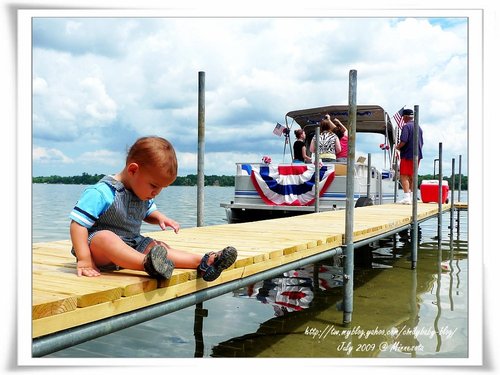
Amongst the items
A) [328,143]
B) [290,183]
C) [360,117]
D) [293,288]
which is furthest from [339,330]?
[360,117]

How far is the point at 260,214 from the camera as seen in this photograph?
11195mm

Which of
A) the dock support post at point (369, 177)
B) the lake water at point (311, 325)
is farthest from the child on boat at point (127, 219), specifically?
the dock support post at point (369, 177)

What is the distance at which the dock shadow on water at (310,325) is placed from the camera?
415 cm

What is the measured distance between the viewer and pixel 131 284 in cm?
251

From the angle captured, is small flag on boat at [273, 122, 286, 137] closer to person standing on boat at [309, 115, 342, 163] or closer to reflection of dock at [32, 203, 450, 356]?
person standing on boat at [309, 115, 342, 163]

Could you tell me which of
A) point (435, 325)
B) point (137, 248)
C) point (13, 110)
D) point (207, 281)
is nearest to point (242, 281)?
point (207, 281)

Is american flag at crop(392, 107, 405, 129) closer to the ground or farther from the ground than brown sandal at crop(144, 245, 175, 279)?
farther from the ground

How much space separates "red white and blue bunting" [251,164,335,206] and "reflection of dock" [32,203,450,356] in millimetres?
5810

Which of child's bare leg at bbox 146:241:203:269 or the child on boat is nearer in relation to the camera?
the child on boat

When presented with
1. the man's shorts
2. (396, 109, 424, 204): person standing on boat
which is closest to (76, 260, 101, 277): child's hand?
(396, 109, 424, 204): person standing on boat

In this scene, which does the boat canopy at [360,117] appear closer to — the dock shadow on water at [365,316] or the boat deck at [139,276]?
the dock shadow on water at [365,316]

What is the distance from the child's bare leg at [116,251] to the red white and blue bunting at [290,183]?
26.8 ft

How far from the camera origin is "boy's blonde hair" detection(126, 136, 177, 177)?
267cm

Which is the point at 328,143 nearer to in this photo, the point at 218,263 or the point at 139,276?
the point at 218,263
